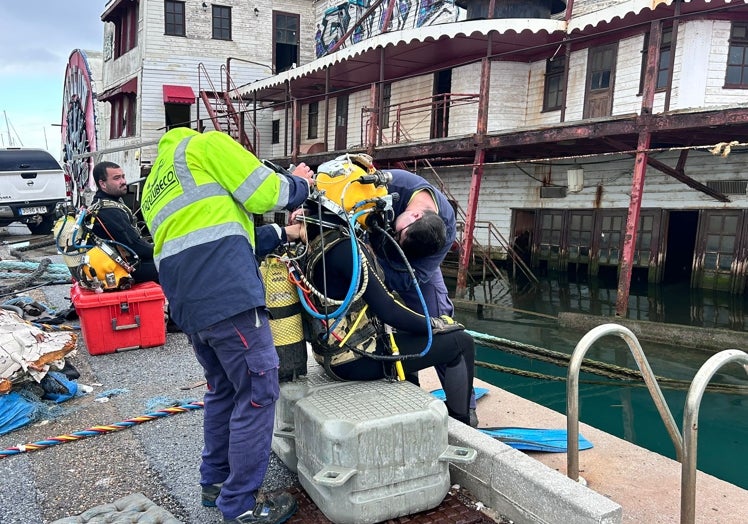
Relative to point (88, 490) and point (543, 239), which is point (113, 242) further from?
point (543, 239)

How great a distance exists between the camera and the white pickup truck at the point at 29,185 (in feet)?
48.0

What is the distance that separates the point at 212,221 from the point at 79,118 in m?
25.0

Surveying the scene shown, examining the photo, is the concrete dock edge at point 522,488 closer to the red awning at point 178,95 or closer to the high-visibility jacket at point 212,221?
the high-visibility jacket at point 212,221

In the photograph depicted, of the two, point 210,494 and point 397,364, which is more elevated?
point 397,364

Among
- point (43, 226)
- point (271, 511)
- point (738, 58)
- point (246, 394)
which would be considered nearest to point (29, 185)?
point (43, 226)

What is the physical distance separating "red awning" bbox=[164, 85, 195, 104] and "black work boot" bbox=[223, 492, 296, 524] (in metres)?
21.4

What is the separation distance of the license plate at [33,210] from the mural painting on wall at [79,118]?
20.6 feet

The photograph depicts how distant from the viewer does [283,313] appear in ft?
8.80

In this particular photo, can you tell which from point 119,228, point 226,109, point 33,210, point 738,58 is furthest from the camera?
point 226,109

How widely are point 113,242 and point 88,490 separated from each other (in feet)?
9.86

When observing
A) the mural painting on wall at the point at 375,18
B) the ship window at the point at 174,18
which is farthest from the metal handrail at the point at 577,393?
the ship window at the point at 174,18

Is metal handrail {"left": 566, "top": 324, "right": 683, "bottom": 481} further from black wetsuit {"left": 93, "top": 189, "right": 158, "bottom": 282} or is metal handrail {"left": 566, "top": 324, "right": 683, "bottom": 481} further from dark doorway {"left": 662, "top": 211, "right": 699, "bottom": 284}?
dark doorway {"left": 662, "top": 211, "right": 699, "bottom": 284}

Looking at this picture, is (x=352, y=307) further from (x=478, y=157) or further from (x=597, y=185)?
(x=597, y=185)

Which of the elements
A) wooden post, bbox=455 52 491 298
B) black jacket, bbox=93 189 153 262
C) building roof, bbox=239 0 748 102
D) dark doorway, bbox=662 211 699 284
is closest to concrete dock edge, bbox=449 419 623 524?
black jacket, bbox=93 189 153 262
